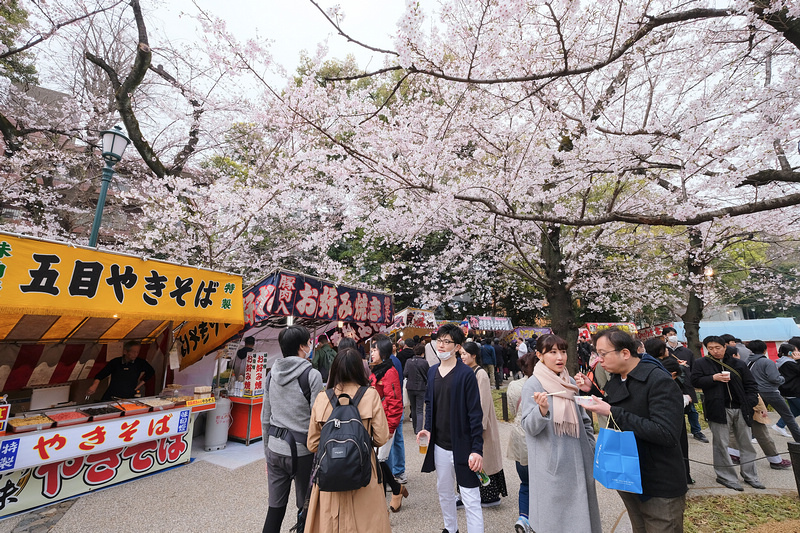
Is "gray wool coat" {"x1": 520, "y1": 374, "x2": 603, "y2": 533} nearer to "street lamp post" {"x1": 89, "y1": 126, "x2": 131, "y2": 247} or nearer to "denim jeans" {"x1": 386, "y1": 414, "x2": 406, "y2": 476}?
"denim jeans" {"x1": 386, "y1": 414, "x2": 406, "y2": 476}

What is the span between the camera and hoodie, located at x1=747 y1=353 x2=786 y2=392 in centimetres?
645

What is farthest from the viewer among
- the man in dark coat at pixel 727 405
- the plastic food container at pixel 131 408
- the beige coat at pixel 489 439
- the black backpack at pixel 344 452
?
the plastic food container at pixel 131 408

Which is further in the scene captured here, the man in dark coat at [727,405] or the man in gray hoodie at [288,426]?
the man in dark coat at [727,405]

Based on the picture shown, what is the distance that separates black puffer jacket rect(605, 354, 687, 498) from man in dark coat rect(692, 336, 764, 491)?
3.70 metres

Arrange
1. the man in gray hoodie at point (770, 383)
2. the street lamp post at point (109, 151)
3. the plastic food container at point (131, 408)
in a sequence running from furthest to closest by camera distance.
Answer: the man in gray hoodie at point (770, 383) → the street lamp post at point (109, 151) → the plastic food container at point (131, 408)

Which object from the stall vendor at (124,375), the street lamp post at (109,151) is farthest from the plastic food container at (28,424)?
the street lamp post at (109,151)

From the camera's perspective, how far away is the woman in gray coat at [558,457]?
2.75 m

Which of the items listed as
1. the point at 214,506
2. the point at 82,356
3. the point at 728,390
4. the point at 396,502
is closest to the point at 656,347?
the point at 728,390

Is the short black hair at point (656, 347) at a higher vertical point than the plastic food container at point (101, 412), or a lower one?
higher

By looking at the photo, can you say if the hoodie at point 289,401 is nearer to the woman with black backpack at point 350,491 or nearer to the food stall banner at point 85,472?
the woman with black backpack at point 350,491

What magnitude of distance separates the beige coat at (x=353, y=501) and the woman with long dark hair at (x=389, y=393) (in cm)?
165

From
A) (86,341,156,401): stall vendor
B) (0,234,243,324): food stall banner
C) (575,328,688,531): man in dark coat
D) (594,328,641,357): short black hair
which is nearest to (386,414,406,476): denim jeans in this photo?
(575,328,688,531): man in dark coat

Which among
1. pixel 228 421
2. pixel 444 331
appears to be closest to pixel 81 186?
pixel 228 421

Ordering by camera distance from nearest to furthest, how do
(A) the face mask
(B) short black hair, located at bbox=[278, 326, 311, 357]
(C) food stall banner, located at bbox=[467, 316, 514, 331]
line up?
(B) short black hair, located at bbox=[278, 326, 311, 357] → (A) the face mask → (C) food stall banner, located at bbox=[467, 316, 514, 331]
